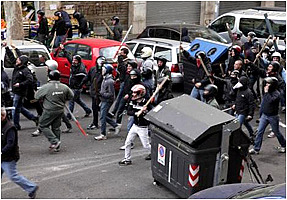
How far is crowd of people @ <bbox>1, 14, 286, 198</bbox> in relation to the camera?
927cm

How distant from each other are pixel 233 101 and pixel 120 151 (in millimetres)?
2356

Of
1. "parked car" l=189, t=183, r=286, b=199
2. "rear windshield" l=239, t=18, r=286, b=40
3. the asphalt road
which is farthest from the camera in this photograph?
"rear windshield" l=239, t=18, r=286, b=40

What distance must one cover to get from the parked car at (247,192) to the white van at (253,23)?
Answer: 1178 centimetres

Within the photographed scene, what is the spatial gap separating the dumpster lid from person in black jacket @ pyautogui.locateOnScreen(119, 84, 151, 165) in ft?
2.80

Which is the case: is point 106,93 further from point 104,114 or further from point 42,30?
point 42,30

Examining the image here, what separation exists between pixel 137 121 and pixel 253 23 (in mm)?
10535

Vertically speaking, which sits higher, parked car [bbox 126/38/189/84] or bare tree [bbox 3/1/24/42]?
bare tree [bbox 3/1/24/42]

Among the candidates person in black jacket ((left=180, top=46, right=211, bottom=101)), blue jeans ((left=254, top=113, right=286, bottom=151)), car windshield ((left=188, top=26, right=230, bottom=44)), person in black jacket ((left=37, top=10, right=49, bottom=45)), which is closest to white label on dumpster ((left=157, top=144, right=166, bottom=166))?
blue jeans ((left=254, top=113, right=286, bottom=151))

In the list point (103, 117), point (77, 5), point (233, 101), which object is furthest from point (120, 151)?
point (77, 5)

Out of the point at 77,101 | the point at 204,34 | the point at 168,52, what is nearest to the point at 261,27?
the point at 204,34

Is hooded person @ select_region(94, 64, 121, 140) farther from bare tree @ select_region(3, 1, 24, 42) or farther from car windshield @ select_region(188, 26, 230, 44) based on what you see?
car windshield @ select_region(188, 26, 230, 44)

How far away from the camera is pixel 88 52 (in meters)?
13.9

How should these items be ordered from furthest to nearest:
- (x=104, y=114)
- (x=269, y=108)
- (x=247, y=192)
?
(x=104, y=114), (x=269, y=108), (x=247, y=192)

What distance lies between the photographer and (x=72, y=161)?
9586 mm
